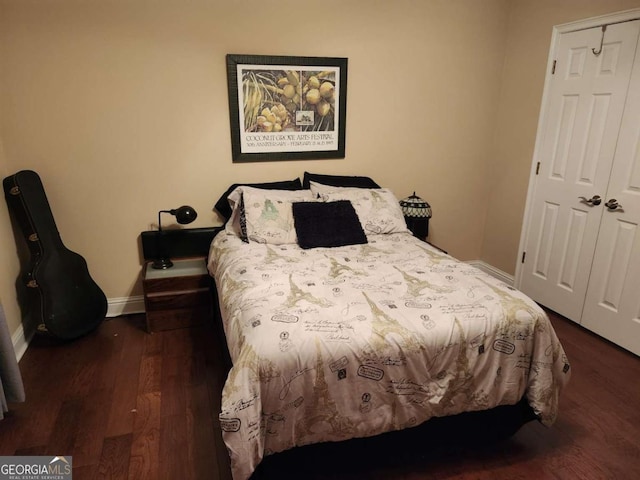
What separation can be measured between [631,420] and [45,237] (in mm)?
3486

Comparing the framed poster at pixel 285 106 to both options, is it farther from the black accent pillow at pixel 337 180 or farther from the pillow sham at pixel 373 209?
the pillow sham at pixel 373 209

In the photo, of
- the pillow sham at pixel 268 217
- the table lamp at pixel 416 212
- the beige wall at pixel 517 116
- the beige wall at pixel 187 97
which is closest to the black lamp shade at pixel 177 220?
the beige wall at pixel 187 97

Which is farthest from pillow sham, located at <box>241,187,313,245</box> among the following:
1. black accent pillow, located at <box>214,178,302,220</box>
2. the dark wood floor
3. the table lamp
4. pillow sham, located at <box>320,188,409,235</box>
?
the table lamp

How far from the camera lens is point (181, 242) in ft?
10.3

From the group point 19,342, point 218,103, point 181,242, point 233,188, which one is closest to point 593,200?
point 233,188

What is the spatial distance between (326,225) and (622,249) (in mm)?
1916

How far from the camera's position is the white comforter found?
1.55 metres

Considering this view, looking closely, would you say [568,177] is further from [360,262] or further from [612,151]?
[360,262]

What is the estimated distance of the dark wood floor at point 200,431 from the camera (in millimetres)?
1821

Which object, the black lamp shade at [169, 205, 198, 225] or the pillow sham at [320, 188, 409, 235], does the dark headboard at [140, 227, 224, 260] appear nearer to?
→ the black lamp shade at [169, 205, 198, 225]

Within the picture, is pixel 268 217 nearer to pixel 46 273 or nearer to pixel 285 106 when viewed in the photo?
pixel 285 106

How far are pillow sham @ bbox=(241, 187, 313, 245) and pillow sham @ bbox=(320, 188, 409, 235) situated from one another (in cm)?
32

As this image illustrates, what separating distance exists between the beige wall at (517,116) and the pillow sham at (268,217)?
1.89 m

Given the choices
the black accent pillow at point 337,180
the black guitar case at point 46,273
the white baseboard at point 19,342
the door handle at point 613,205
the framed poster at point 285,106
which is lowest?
the white baseboard at point 19,342
